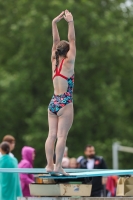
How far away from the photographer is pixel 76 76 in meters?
40.6

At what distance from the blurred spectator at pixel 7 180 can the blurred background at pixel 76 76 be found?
73.5 ft

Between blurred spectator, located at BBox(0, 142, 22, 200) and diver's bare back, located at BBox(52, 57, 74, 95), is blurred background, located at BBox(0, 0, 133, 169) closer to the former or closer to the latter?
blurred spectator, located at BBox(0, 142, 22, 200)

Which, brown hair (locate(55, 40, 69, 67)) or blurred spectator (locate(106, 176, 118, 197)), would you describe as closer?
brown hair (locate(55, 40, 69, 67))

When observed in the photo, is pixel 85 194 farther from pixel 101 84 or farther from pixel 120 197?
pixel 101 84

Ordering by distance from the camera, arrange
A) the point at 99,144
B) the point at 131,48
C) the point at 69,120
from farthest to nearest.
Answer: the point at 131,48 → the point at 99,144 → the point at 69,120

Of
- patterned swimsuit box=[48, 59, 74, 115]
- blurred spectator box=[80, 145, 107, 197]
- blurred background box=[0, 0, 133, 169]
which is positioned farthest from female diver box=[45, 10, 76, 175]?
blurred background box=[0, 0, 133, 169]

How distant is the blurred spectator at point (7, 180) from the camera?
15414 mm

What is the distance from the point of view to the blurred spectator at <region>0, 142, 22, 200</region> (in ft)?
50.6

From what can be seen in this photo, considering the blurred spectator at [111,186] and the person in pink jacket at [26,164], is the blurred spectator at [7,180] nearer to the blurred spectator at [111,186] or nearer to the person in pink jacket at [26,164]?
the person in pink jacket at [26,164]

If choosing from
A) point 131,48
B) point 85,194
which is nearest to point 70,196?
point 85,194

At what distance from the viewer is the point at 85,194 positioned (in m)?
13.2

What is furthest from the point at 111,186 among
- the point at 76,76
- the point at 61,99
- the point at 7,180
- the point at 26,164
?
the point at 76,76

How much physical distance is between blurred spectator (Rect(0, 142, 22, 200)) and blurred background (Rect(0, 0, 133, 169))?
73.5 ft

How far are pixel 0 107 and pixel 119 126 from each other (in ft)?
19.2
